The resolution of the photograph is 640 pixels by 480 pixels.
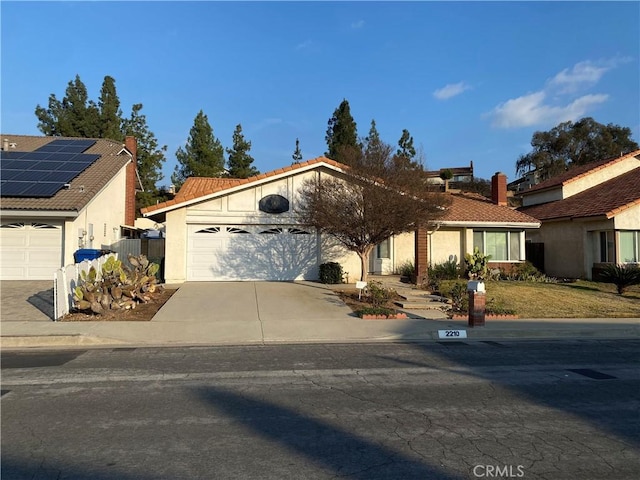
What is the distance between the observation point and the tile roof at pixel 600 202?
2148cm

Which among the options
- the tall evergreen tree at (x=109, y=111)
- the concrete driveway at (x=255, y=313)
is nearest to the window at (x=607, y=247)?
the concrete driveway at (x=255, y=313)

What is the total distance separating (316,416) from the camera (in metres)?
5.35

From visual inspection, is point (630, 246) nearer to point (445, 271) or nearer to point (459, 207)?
point (459, 207)

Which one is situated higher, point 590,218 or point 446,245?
point 590,218

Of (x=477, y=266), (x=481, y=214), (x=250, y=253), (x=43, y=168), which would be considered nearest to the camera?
(x=250, y=253)

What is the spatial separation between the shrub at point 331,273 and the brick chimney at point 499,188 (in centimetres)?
1235

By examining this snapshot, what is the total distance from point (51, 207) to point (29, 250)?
224 centimetres

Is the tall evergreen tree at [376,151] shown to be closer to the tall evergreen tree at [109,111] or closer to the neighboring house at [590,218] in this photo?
the neighboring house at [590,218]

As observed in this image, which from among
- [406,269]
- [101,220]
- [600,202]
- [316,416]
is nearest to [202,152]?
[101,220]

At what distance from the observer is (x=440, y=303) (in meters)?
15.2

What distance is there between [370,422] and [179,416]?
7.04 feet

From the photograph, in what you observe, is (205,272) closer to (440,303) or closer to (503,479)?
(440,303)

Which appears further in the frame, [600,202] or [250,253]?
[600,202]

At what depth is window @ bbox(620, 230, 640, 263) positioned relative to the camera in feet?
70.6
